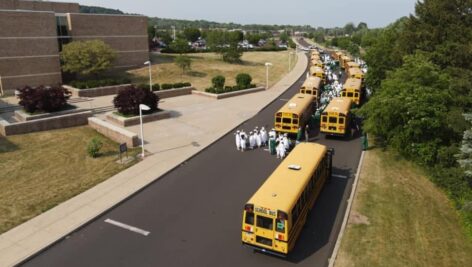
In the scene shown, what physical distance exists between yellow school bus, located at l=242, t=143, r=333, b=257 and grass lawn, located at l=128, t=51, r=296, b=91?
31.1m

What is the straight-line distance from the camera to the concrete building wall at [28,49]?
130ft

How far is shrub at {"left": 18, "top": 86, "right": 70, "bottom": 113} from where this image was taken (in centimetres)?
2852

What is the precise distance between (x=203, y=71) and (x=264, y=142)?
103 ft

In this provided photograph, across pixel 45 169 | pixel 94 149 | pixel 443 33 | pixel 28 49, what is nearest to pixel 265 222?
pixel 94 149

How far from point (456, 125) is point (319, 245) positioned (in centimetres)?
1043

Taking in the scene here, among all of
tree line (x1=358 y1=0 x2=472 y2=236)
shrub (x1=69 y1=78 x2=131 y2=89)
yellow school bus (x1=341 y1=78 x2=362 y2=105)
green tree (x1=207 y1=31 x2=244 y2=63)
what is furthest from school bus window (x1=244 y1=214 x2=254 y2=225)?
green tree (x1=207 y1=31 x2=244 y2=63)

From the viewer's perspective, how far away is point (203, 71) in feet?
175

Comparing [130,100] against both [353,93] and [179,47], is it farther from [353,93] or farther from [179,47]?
[179,47]

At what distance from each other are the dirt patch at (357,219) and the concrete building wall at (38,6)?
50.7m

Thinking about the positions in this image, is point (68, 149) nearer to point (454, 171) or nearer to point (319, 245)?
point (319, 245)

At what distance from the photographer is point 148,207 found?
15.9 meters

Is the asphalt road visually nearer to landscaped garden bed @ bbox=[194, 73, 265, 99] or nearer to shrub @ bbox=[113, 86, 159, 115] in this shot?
shrub @ bbox=[113, 86, 159, 115]

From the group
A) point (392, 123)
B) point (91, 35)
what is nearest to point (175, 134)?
point (392, 123)

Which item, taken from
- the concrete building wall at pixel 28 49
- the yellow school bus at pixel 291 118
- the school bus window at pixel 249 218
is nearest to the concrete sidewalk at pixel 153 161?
the yellow school bus at pixel 291 118
